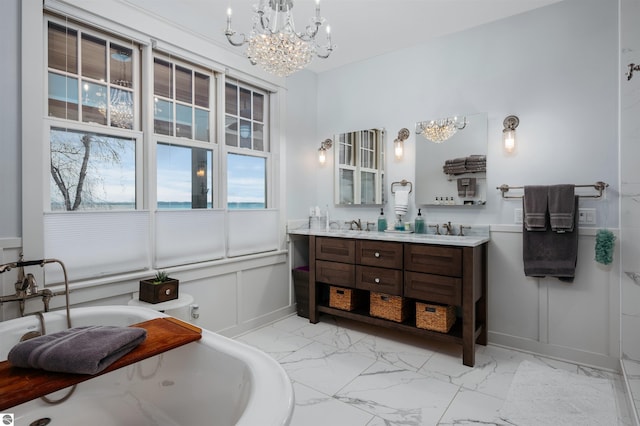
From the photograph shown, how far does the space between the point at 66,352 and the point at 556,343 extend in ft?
10.3

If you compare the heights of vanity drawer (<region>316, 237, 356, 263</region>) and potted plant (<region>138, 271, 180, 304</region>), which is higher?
vanity drawer (<region>316, 237, 356, 263</region>)

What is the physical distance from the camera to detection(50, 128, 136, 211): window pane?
2.15 m

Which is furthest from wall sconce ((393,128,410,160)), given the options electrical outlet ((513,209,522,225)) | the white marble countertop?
electrical outlet ((513,209,522,225))

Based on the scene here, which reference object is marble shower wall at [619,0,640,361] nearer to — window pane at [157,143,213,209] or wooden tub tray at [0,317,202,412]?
wooden tub tray at [0,317,202,412]

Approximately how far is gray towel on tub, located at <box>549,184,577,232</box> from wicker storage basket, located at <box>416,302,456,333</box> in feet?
3.30

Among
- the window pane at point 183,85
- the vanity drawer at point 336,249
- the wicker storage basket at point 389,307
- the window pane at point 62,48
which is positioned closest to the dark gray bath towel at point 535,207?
the wicker storage basket at point 389,307

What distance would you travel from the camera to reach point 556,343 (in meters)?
2.67

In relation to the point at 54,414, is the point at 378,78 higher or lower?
higher

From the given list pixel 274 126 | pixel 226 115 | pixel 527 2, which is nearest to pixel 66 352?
pixel 226 115

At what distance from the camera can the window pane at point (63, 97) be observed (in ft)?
6.94

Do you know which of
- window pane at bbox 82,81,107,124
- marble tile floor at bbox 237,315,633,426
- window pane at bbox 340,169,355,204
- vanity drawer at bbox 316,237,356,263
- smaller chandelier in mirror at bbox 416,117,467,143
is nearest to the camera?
marble tile floor at bbox 237,315,633,426

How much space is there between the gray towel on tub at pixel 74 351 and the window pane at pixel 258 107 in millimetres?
2507

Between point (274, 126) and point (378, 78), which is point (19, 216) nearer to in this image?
point (274, 126)

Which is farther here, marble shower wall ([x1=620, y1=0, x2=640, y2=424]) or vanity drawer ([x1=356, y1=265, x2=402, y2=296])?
vanity drawer ([x1=356, y1=265, x2=402, y2=296])
